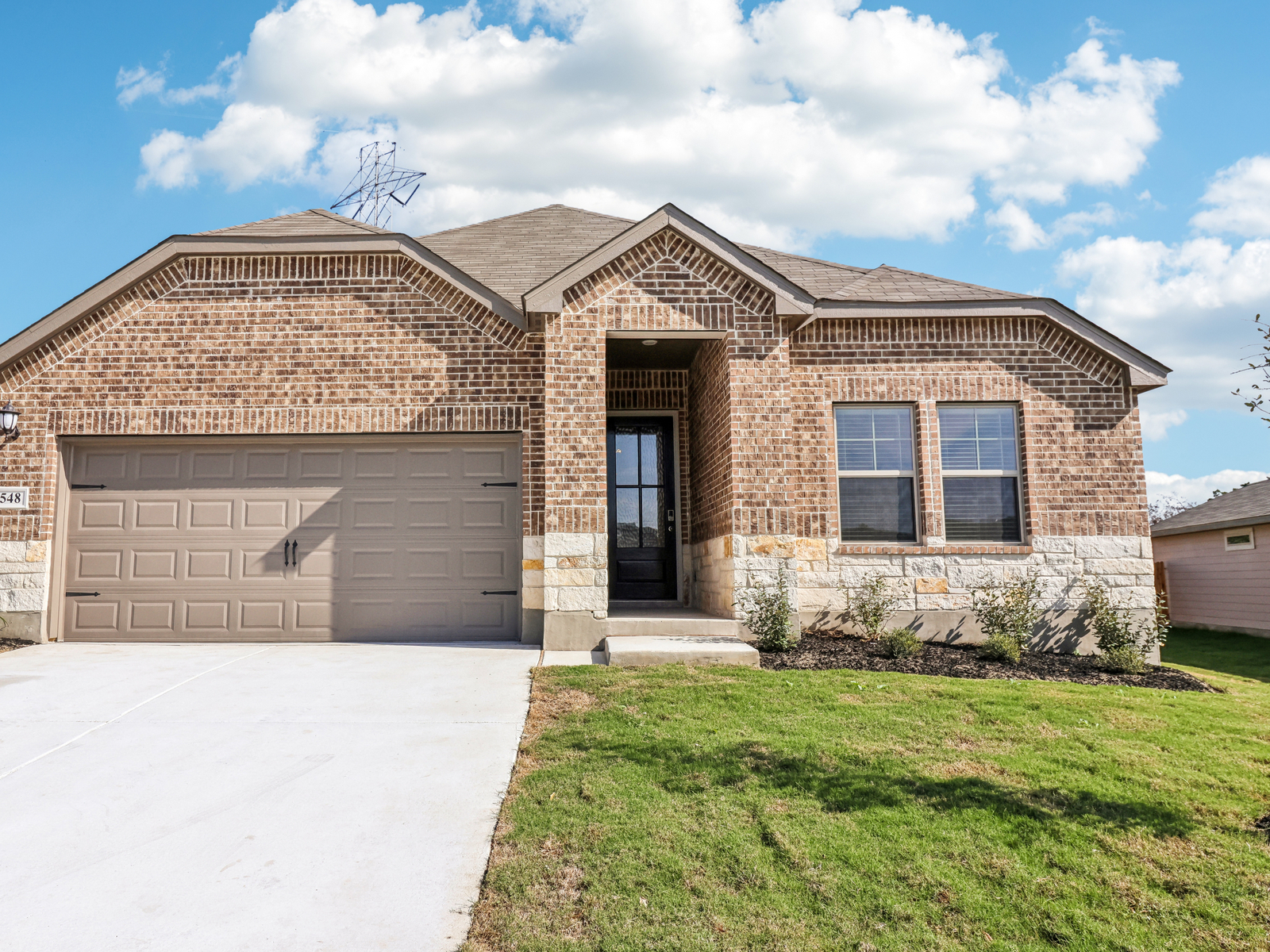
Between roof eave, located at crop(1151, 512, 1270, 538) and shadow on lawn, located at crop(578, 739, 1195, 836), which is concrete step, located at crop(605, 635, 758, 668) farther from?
roof eave, located at crop(1151, 512, 1270, 538)

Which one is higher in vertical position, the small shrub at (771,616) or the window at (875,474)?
the window at (875,474)

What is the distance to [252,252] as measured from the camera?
970 cm

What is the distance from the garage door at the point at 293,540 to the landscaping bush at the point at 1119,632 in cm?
663

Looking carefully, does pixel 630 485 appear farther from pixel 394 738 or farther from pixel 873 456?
pixel 394 738

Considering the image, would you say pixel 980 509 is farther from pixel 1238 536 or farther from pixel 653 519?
pixel 1238 536

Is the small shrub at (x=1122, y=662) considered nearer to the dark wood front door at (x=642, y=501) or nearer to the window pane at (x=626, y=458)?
the dark wood front door at (x=642, y=501)

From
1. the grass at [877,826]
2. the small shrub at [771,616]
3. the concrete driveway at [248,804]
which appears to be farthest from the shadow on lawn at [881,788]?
the small shrub at [771,616]

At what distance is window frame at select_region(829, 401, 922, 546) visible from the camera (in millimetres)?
9867

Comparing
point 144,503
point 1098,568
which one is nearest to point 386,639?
point 144,503

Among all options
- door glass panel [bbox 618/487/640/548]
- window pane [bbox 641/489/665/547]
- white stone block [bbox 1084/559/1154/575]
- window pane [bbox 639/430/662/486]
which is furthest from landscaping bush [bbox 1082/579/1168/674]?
door glass panel [bbox 618/487/640/548]

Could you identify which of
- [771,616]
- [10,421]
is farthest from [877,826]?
[10,421]

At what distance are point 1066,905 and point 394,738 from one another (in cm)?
404

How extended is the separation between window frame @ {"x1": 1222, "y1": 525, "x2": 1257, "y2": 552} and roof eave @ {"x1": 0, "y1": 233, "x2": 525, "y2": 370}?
50.1ft

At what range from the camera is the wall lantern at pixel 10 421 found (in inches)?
370
